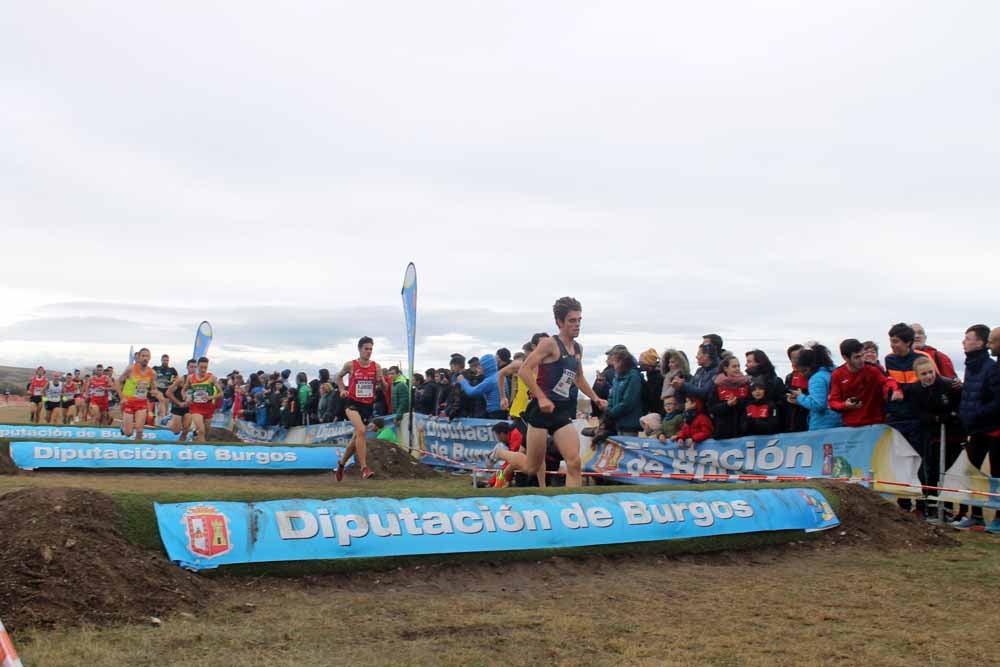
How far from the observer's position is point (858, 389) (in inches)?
391

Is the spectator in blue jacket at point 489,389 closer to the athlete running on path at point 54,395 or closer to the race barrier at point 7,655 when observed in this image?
the race barrier at point 7,655

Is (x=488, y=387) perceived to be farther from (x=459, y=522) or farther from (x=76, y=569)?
(x=76, y=569)

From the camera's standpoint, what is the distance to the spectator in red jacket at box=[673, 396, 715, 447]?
11641mm

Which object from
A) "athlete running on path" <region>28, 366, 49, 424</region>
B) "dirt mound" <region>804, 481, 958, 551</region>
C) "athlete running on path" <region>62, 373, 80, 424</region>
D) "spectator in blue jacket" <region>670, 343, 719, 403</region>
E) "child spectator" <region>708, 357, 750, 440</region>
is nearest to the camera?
"dirt mound" <region>804, 481, 958, 551</region>

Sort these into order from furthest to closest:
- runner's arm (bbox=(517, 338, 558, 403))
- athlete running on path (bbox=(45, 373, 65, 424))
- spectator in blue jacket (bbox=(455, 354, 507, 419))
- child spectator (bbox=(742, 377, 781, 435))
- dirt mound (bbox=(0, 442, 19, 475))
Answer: athlete running on path (bbox=(45, 373, 65, 424)) < spectator in blue jacket (bbox=(455, 354, 507, 419)) < dirt mound (bbox=(0, 442, 19, 475)) < child spectator (bbox=(742, 377, 781, 435)) < runner's arm (bbox=(517, 338, 558, 403))

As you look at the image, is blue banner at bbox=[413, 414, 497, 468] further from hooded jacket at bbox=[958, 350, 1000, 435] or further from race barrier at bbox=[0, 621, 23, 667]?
race barrier at bbox=[0, 621, 23, 667]

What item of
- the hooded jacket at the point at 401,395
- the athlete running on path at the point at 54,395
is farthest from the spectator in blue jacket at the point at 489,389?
the athlete running on path at the point at 54,395

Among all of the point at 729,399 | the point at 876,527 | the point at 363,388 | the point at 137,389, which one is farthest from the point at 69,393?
the point at 876,527

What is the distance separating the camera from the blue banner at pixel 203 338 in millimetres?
29828

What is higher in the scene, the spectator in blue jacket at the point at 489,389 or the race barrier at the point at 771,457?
the spectator in blue jacket at the point at 489,389

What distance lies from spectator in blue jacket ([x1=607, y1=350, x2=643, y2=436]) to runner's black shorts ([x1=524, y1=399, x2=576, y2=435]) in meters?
4.13

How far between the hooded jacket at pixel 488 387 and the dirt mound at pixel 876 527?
25.6 feet

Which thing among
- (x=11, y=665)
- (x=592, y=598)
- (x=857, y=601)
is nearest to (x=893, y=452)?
(x=857, y=601)

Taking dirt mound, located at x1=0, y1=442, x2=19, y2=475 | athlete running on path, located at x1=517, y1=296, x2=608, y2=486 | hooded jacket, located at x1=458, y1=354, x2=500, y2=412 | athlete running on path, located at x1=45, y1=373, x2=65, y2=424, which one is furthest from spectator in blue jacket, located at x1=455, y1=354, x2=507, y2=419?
athlete running on path, located at x1=45, y1=373, x2=65, y2=424
